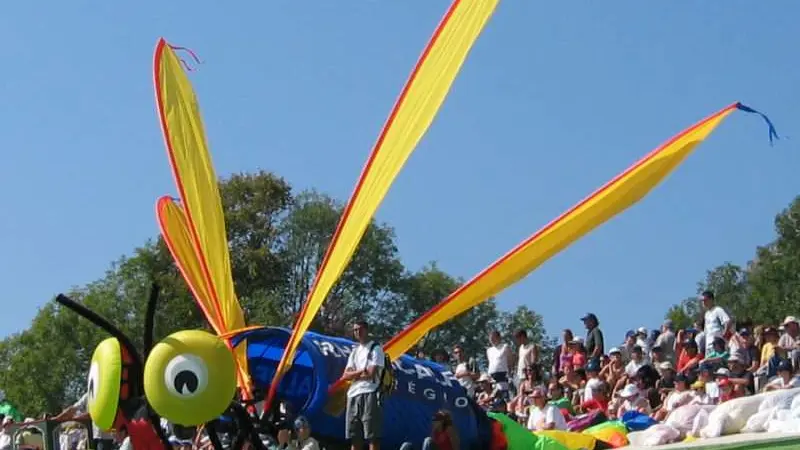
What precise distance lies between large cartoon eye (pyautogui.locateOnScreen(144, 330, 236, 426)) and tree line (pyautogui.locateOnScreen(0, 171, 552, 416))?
2298cm

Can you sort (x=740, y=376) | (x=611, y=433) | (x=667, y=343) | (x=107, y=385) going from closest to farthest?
(x=107, y=385) → (x=611, y=433) → (x=740, y=376) → (x=667, y=343)

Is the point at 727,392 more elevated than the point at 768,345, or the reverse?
the point at 768,345

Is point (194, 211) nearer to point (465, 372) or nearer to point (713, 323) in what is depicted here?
point (465, 372)

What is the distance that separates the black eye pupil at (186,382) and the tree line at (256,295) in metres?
23.1

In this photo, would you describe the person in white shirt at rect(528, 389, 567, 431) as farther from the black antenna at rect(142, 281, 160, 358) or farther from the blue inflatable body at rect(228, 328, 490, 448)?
the black antenna at rect(142, 281, 160, 358)

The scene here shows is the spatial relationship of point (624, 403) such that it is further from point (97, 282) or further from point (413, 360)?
point (97, 282)

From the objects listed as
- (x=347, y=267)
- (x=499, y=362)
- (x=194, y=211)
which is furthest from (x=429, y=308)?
(x=194, y=211)

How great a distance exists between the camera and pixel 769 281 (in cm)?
5069

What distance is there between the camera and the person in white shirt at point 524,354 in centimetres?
1730

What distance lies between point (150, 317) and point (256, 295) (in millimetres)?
28833

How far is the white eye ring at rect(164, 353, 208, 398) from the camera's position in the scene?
927 cm

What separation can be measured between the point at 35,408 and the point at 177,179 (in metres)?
31.2

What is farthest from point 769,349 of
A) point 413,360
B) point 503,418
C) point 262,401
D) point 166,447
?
point 166,447

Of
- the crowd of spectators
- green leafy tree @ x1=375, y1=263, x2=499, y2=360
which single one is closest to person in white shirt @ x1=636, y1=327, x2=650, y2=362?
the crowd of spectators
